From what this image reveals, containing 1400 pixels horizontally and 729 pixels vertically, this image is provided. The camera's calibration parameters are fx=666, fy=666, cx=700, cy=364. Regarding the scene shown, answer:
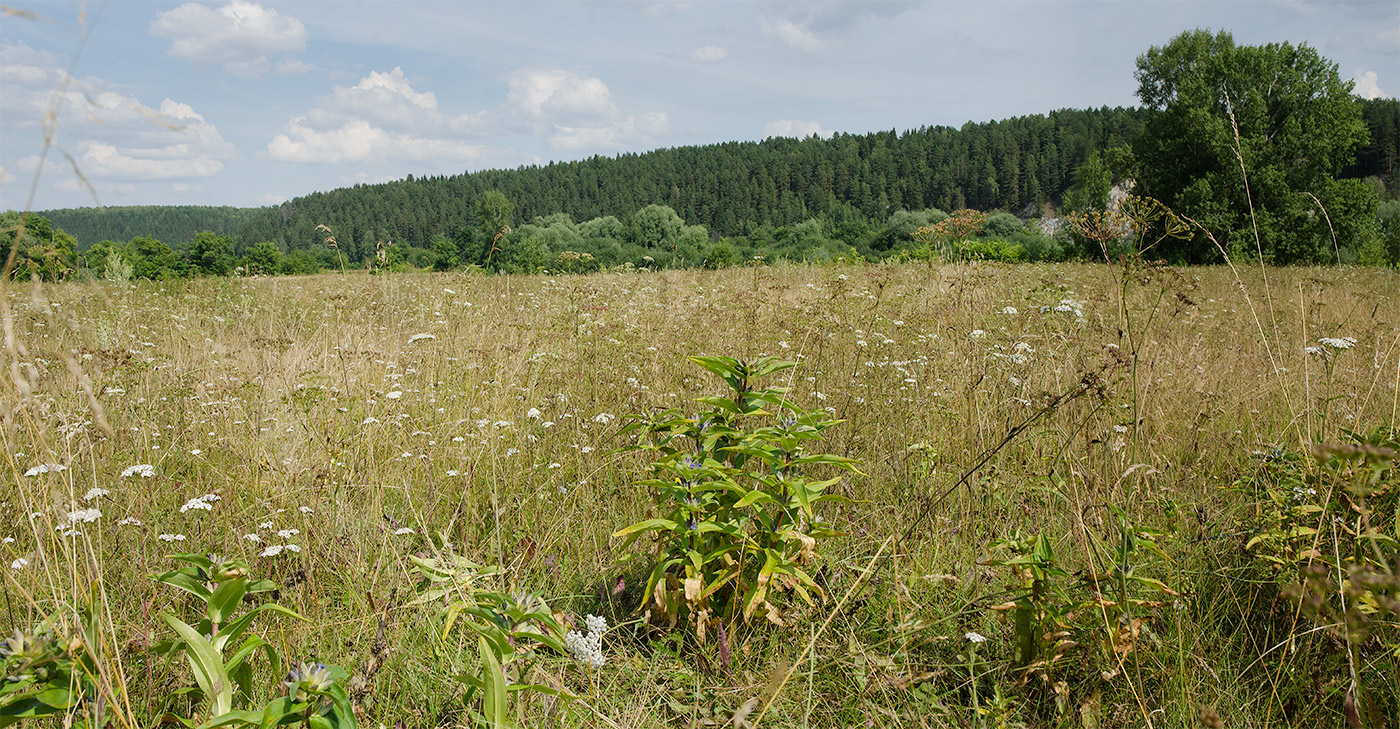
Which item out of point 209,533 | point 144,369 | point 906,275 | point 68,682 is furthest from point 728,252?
point 68,682

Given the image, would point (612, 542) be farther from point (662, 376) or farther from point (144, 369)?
point (144, 369)

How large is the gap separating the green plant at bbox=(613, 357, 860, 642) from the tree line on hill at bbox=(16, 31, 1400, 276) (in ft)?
6.18

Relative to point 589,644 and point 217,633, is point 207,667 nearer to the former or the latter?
point 217,633

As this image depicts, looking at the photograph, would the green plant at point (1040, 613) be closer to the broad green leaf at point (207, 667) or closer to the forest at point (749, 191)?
the broad green leaf at point (207, 667)

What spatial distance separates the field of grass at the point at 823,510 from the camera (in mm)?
1991

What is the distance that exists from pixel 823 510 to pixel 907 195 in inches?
3730

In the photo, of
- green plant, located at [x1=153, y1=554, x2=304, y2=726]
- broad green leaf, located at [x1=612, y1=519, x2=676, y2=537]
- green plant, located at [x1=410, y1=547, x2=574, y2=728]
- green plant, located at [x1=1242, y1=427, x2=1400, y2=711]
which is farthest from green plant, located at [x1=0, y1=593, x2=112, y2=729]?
green plant, located at [x1=1242, y1=427, x2=1400, y2=711]

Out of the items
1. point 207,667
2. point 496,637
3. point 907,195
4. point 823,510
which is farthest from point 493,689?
point 907,195

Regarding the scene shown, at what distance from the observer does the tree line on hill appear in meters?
22.3

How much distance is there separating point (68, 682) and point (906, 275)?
990 centimetres

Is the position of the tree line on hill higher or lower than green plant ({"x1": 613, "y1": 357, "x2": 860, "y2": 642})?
higher

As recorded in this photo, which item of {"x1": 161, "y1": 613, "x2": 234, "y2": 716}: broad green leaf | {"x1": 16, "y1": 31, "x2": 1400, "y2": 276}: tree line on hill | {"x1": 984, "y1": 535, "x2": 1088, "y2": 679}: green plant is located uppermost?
{"x1": 16, "y1": 31, "x2": 1400, "y2": 276}: tree line on hill

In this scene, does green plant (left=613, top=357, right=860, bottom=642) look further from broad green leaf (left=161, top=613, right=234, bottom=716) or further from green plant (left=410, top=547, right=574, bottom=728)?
broad green leaf (left=161, top=613, right=234, bottom=716)

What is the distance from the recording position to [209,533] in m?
2.79
